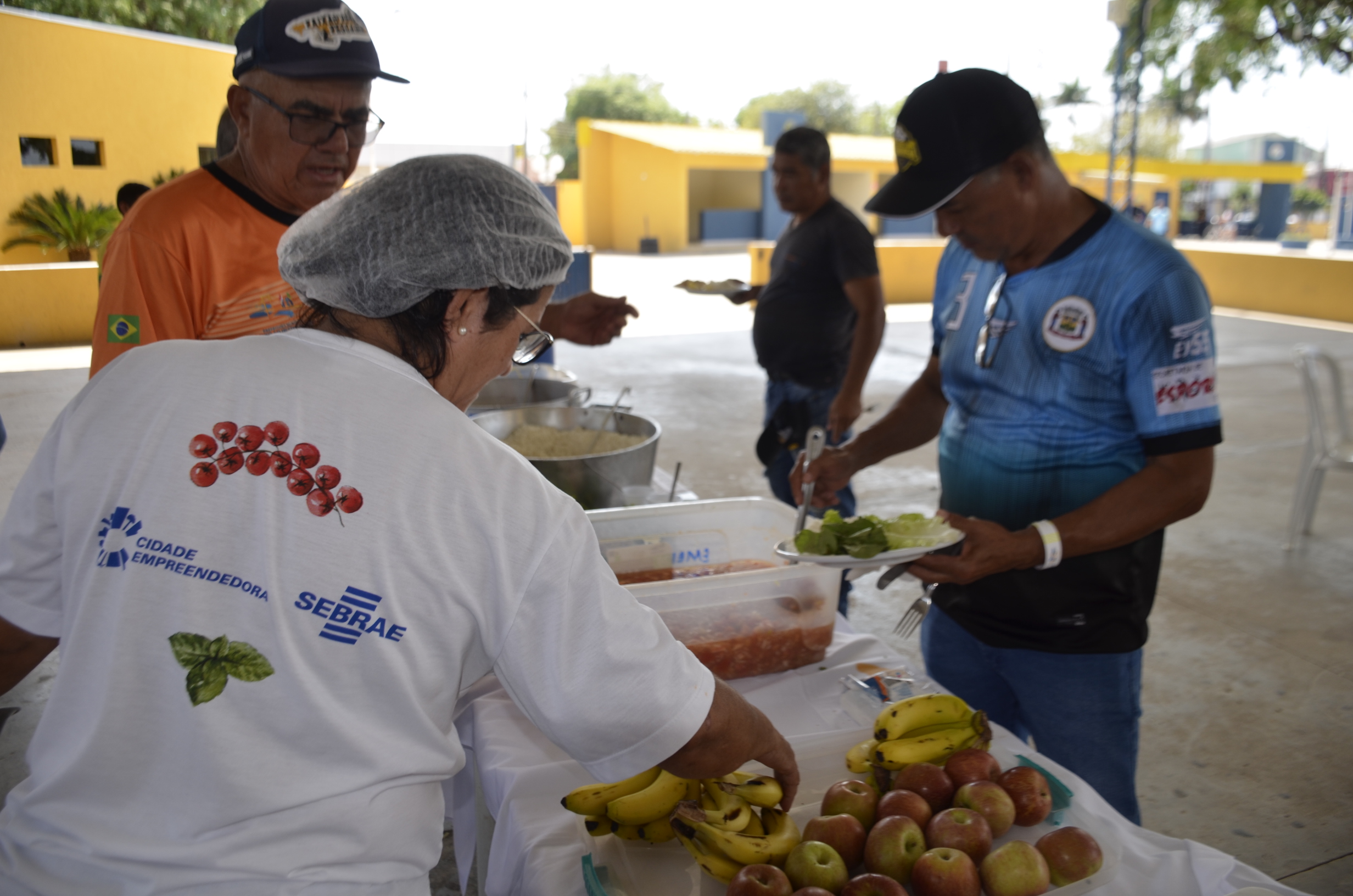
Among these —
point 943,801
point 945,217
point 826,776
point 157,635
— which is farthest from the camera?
point 945,217

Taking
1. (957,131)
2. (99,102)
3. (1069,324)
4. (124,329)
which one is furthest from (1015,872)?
(99,102)

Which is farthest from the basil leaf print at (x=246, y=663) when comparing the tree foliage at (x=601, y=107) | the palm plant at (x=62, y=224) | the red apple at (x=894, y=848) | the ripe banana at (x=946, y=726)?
the tree foliage at (x=601, y=107)

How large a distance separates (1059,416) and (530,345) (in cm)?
95

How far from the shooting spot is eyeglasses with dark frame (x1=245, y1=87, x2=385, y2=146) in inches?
70.9

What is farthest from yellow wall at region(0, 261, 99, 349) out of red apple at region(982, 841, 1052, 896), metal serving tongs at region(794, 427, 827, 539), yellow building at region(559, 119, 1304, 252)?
yellow building at region(559, 119, 1304, 252)

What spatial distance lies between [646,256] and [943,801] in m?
23.5

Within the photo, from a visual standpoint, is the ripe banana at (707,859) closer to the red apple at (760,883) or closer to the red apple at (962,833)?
the red apple at (760,883)

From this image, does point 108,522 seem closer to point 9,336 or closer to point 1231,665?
point 1231,665

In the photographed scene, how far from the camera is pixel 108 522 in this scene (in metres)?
0.90

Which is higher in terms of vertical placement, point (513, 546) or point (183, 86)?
point (183, 86)

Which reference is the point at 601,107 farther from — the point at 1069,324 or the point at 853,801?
the point at 853,801

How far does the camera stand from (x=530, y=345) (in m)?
1.22

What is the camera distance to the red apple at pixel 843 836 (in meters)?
1.11

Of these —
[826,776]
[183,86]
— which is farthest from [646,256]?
[826,776]
